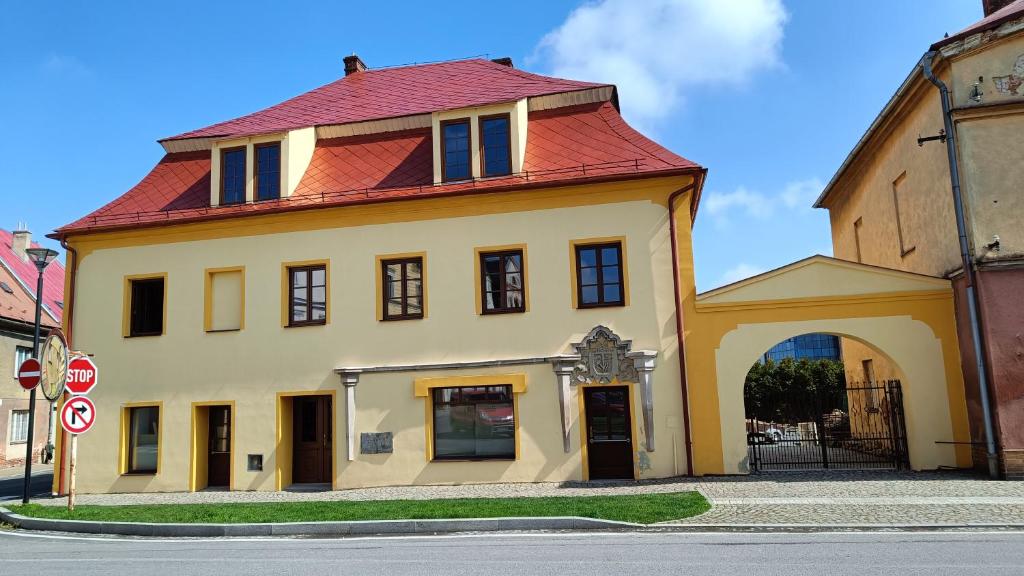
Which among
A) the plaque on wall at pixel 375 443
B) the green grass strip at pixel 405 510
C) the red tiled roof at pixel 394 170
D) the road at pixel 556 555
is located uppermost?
the red tiled roof at pixel 394 170

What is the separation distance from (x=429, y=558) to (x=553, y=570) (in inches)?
66.8

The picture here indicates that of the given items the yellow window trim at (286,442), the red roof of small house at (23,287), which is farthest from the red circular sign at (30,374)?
the red roof of small house at (23,287)

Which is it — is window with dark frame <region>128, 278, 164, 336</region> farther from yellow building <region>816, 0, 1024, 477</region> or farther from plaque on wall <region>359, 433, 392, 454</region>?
yellow building <region>816, 0, 1024, 477</region>

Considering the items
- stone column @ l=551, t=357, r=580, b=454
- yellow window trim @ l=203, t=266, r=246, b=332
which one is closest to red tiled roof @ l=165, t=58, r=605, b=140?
yellow window trim @ l=203, t=266, r=246, b=332

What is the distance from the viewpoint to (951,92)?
14953 millimetres

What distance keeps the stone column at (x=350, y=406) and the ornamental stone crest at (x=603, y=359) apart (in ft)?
15.9

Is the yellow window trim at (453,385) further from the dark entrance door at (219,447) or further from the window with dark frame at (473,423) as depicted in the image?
the dark entrance door at (219,447)

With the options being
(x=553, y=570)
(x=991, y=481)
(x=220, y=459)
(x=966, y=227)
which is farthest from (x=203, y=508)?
(x=966, y=227)

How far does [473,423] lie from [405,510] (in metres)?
4.73

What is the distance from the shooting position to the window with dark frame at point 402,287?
17406 millimetres

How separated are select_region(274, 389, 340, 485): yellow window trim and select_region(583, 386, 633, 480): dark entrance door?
554cm

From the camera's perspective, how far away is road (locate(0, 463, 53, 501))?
18.6 m

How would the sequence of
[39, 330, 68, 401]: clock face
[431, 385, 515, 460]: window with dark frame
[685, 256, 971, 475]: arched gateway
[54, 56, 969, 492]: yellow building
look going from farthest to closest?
1. [431, 385, 515, 460]: window with dark frame
2. [54, 56, 969, 492]: yellow building
3. [685, 256, 971, 475]: arched gateway
4. [39, 330, 68, 401]: clock face

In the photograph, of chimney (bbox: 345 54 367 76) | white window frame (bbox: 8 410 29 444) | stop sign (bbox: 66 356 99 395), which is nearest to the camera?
stop sign (bbox: 66 356 99 395)
